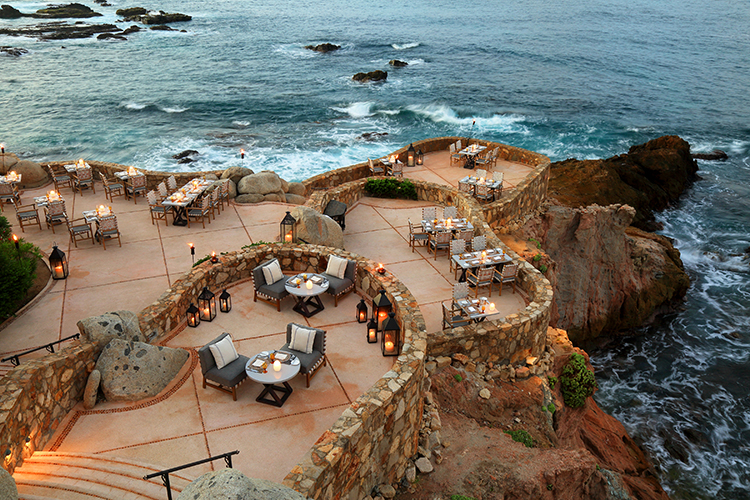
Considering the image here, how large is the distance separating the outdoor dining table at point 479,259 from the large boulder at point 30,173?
17.4 m

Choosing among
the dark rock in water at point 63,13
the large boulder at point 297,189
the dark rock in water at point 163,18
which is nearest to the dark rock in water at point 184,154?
the large boulder at point 297,189

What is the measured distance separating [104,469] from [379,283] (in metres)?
7.43

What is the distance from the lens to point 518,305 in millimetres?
16234

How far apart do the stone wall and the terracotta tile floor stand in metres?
0.32

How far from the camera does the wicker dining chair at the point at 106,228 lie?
17.5 meters

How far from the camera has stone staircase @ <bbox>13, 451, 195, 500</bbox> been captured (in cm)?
877

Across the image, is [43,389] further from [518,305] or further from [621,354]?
[621,354]

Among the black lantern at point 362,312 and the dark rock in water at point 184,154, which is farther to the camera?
the dark rock in water at point 184,154

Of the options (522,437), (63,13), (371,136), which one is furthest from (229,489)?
(63,13)

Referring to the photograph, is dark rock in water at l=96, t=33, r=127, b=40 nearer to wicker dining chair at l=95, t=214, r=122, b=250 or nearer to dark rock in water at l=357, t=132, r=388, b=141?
dark rock in water at l=357, t=132, r=388, b=141

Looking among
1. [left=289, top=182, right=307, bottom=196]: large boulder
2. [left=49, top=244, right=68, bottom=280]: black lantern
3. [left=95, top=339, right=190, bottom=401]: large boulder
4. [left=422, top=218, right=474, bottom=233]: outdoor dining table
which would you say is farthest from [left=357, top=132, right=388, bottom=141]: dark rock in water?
[left=95, top=339, right=190, bottom=401]: large boulder

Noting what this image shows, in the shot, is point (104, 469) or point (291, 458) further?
point (291, 458)

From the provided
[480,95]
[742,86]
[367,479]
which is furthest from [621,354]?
[742,86]

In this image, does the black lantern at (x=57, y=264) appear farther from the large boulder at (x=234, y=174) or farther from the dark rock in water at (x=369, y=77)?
the dark rock in water at (x=369, y=77)
